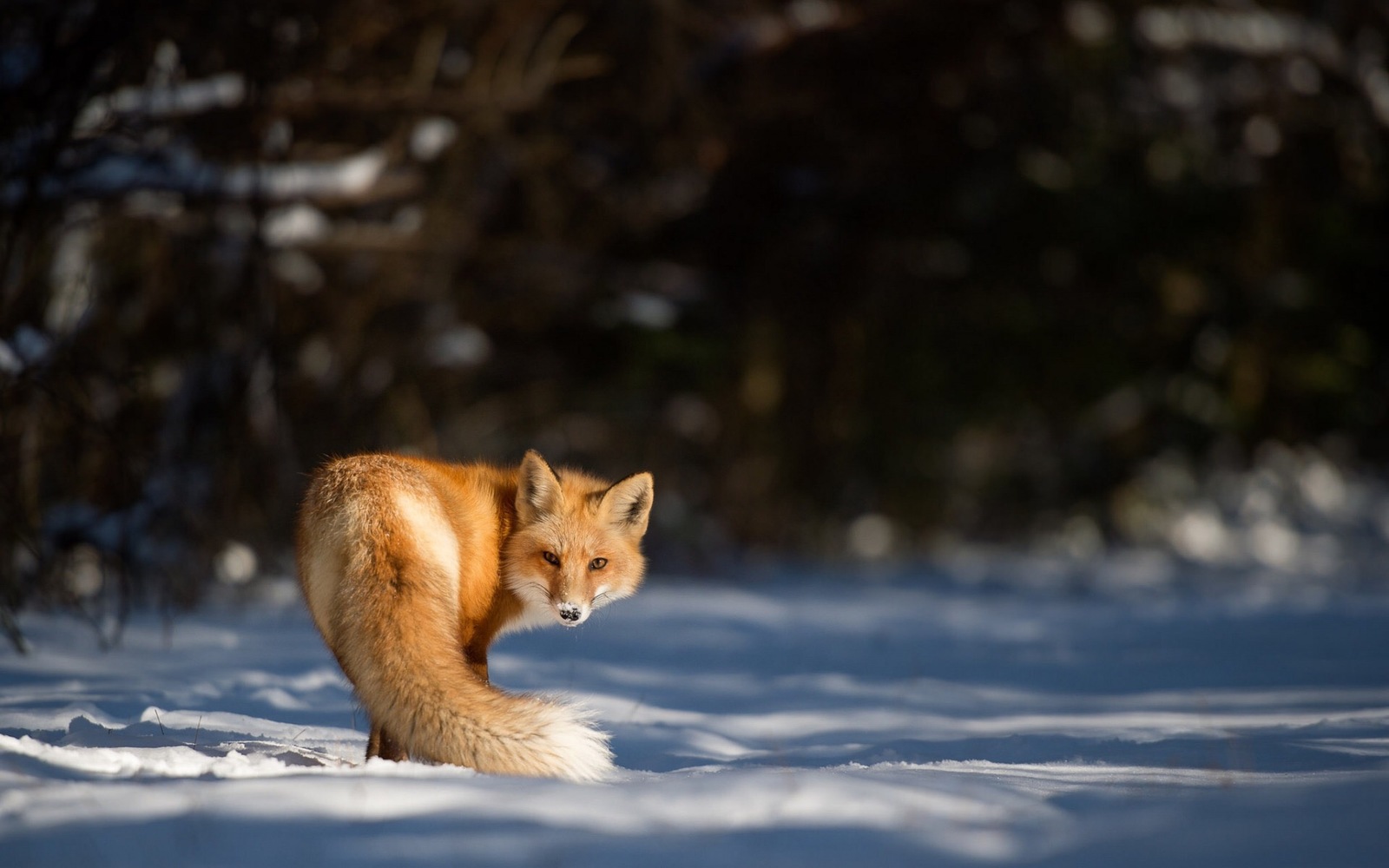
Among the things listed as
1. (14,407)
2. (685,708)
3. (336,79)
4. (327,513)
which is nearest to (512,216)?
(336,79)

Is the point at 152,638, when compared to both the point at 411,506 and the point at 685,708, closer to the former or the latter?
the point at 685,708

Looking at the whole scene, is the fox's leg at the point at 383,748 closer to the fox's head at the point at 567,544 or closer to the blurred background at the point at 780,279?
the fox's head at the point at 567,544

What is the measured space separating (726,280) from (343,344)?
5924 mm

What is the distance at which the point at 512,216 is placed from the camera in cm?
1416

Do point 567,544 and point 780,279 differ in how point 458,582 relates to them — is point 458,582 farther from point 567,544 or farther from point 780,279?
point 780,279

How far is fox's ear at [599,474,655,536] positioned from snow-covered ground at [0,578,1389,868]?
3.02ft

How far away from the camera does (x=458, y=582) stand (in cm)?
364

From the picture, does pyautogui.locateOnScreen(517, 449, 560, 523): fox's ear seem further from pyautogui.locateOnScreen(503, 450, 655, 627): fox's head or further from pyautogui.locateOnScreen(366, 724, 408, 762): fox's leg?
pyautogui.locateOnScreen(366, 724, 408, 762): fox's leg

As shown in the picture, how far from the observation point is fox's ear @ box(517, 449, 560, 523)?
13.4 ft

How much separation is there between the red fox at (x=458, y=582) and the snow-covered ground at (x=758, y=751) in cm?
19

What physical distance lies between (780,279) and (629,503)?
1087 centimetres

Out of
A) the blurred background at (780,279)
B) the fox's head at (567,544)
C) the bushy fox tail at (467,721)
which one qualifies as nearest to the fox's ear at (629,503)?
the fox's head at (567,544)

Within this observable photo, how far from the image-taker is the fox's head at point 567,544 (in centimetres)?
399

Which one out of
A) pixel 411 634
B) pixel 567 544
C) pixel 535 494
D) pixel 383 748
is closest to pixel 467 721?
pixel 411 634
